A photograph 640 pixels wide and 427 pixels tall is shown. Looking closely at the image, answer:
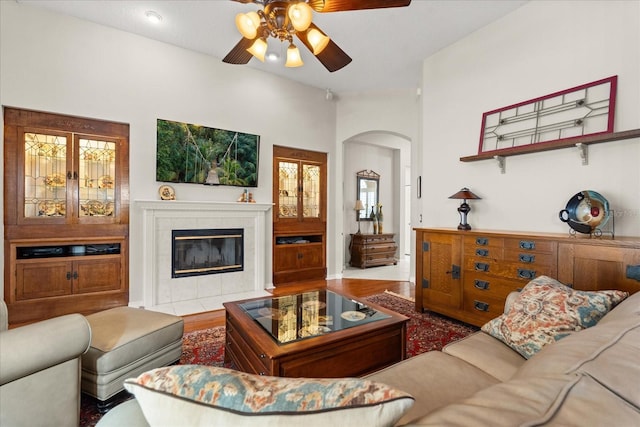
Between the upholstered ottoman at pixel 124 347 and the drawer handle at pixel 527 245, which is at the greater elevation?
the drawer handle at pixel 527 245

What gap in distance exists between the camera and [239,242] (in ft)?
13.9

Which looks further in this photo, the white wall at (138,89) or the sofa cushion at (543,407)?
the white wall at (138,89)

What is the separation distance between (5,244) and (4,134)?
1.14m

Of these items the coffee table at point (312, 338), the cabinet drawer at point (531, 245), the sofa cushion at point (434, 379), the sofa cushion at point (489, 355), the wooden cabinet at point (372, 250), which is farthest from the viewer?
the wooden cabinet at point (372, 250)

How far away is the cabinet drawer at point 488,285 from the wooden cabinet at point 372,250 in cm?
322

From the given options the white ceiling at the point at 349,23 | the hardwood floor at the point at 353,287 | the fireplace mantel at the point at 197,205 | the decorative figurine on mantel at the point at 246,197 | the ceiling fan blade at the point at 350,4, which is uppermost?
the white ceiling at the point at 349,23

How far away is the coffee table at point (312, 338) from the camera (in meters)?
1.49

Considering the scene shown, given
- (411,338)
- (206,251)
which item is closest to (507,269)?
(411,338)

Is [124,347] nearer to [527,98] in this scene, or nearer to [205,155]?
[205,155]

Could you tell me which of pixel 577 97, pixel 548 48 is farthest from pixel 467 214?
pixel 548 48

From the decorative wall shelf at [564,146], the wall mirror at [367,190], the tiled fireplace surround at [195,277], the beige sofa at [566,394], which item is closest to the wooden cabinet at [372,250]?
the wall mirror at [367,190]

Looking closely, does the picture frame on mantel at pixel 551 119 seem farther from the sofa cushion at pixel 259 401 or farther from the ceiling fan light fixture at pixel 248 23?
the sofa cushion at pixel 259 401

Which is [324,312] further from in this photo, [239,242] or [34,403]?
[239,242]

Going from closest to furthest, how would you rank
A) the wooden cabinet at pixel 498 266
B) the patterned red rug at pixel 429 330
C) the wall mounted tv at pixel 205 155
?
the wooden cabinet at pixel 498 266, the patterned red rug at pixel 429 330, the wall mounted tv at pixel 205 155
